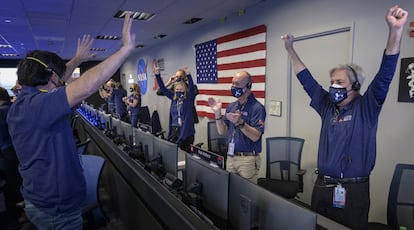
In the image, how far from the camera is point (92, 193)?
6.32ft

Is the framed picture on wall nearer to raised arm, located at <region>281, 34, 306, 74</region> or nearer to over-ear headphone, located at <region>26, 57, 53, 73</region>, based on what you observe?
raised arm, located at <region>281, 34, 306, 74</region>

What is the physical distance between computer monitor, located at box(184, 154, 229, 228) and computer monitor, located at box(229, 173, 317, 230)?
0.03 metres

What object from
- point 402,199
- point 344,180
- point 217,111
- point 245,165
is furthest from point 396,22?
point 245,165

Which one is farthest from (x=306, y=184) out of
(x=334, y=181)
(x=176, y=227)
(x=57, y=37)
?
(x=57, y=37)

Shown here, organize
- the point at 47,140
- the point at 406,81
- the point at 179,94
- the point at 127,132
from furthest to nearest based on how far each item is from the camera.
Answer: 1. the point at 179,94
2. the point at 127,132
3. the point at 406,81
4. the point at 47,140

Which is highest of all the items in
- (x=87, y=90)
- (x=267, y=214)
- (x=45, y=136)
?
(x=87, y=90)

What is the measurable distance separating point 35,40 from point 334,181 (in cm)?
767

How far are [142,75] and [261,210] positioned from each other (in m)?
9.17

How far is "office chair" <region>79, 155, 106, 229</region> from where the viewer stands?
1812 mm

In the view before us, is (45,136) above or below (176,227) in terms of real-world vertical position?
above

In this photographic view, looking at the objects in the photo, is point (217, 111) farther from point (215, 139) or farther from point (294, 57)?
point (215, 139)

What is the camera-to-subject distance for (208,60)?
5.38 meters

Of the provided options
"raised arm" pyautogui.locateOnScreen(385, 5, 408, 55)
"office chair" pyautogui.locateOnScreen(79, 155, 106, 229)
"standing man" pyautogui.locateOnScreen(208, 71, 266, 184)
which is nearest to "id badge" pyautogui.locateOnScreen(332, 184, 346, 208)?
"standing man" pyautogui.locateOnScreen(208, 71, 266, 184)

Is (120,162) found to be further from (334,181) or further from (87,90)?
(334,181)
